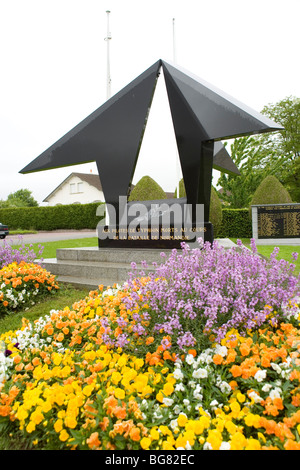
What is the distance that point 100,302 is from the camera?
3.54 meters

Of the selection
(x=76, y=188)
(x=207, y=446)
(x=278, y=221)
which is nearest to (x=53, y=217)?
(x=76, y=188)

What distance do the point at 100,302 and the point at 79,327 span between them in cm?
48

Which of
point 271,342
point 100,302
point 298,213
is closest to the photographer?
point 271,342

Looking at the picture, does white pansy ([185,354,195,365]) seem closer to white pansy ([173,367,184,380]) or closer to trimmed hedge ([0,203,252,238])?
white pansy ([173,367,184,380])

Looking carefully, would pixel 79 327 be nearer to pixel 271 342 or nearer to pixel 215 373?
pixel 215 373

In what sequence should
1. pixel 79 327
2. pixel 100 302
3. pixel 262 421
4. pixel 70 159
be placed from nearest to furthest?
pixel 262 421
pixel 79 327
pixel 100 302
pixel 70 159

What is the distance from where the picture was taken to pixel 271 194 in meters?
15.3

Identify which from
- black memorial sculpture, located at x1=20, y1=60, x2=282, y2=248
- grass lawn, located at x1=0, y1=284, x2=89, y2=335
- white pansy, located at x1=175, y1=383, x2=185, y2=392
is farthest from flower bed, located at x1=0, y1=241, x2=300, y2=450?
black memorial sculpture, located at x1=20, y1=60, x2=282, y2=248

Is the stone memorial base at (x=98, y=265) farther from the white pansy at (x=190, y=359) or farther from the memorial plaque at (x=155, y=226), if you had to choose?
the white pansy at (x=190, y=359)

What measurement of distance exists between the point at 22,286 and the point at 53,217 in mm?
24703

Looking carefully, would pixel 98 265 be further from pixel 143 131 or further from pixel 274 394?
pixel 274 394

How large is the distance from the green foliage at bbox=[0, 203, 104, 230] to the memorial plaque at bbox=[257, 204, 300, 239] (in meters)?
15.5

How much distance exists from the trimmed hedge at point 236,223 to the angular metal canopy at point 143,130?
11097mm
